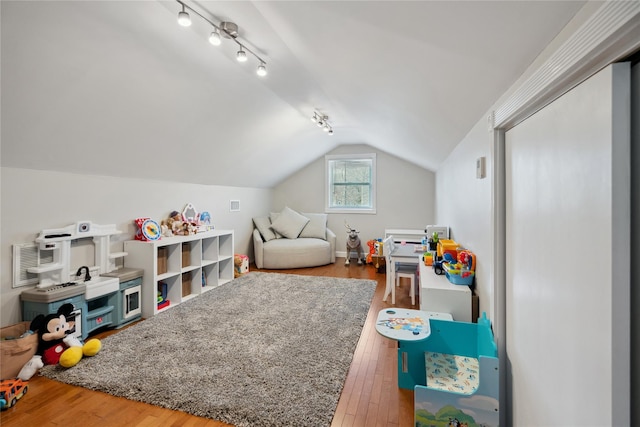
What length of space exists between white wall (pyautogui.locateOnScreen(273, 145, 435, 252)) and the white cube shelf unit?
227cm

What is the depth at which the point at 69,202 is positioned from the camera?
254 centimetres

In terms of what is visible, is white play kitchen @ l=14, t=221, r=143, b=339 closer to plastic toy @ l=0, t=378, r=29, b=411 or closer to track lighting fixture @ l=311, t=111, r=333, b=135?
plastic toy @ l=0, t=378, r=29, b=411

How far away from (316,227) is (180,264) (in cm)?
278

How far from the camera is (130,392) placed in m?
1.72

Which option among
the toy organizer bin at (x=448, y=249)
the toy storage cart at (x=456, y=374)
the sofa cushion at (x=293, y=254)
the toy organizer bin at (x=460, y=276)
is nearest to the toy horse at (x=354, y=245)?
the sofa cushion at (x=293, y=254)

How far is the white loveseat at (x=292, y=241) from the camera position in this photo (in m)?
4.91

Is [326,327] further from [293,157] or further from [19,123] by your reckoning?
[293,157]

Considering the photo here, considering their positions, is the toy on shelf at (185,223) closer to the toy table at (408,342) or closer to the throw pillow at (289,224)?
the throw pillow at (289,224)

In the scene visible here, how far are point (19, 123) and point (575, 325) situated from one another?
3041 millimetres

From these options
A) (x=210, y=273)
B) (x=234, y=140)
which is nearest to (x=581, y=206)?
(x=234, y=140)

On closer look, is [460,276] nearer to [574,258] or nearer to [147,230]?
[574,258]

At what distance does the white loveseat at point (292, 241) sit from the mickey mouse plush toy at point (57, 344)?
2910 millimetres

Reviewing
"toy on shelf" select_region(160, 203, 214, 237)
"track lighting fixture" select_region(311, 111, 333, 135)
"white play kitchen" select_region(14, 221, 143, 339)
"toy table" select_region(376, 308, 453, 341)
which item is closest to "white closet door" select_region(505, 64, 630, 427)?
"toy table" select_region(376, 308, 453, 341)

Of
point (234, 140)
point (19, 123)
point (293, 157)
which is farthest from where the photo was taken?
point (293, 157)
